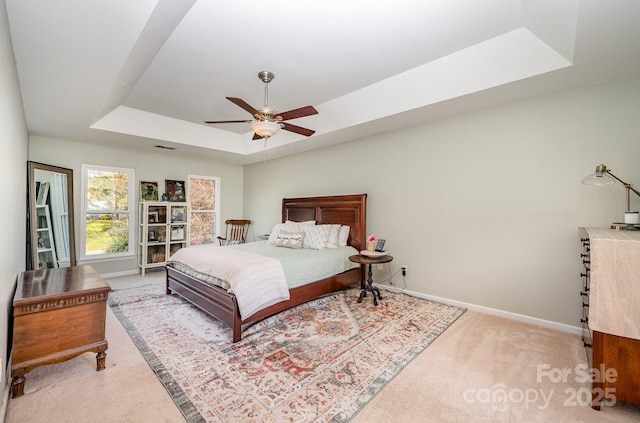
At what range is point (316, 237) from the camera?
4449mm

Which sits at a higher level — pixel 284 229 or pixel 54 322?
pixel 284 229

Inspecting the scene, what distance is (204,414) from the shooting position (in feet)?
5.71

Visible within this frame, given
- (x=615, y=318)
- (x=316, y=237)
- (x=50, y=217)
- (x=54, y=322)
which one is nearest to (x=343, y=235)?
(x=316, y=237)

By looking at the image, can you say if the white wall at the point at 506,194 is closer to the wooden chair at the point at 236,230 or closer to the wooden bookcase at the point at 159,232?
the wooden chair at the point at 236,230

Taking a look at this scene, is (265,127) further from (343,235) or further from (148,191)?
(148,191)

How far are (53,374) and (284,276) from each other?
2026mm

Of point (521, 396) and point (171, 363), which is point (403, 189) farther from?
point (171, 363)

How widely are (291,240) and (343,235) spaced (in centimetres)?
88

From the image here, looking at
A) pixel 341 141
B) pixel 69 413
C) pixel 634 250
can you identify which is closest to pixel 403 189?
pixel 341 141

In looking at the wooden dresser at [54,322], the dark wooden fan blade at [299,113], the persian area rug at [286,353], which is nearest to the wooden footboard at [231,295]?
the persian area rug at [286,353]

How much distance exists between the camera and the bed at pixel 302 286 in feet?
9.32

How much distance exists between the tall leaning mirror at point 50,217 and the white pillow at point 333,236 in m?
3.96

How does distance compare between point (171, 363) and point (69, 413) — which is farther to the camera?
point (171, 363)

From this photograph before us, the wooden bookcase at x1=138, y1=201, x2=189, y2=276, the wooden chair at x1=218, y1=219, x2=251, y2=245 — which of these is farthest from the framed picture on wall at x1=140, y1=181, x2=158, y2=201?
the wooden chair at x1=218, y1=219, x2=251, y2=245
